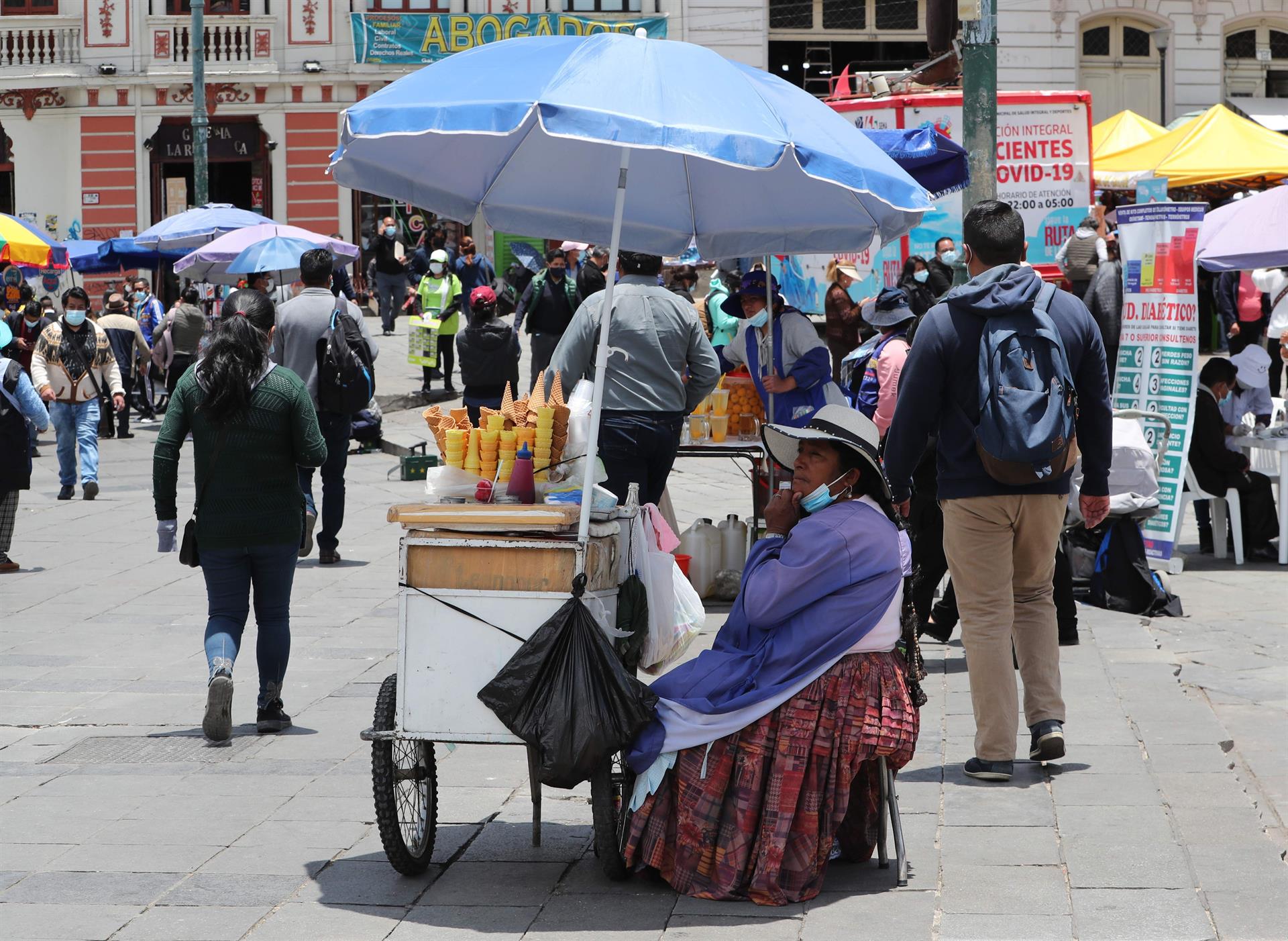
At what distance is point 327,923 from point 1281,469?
307 inches

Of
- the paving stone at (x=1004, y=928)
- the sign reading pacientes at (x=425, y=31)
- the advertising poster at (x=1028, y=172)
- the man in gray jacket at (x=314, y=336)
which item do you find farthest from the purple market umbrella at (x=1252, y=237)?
the sign reading pacientes at (x=425, y=31)

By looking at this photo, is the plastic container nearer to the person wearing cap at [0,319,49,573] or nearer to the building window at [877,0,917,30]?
the person wearing cap at [0,319,49,573]

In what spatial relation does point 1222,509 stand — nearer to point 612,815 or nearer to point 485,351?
point 485,351

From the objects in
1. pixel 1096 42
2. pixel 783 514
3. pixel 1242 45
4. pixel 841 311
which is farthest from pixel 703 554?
pixel 1242 45

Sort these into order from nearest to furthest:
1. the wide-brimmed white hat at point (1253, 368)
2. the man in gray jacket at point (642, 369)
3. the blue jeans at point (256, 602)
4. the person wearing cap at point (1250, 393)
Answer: the blue jeans at point (256, 602) → the man in gray jacket at point (642, 369) → the person wearing cap at point (1250, 393) → the wide-brimmed white hat at point (1253, 368)

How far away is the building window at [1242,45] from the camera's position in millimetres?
33625

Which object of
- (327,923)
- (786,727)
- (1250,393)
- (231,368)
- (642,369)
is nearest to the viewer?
(327,923)

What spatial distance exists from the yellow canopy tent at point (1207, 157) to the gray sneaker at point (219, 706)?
18154mm

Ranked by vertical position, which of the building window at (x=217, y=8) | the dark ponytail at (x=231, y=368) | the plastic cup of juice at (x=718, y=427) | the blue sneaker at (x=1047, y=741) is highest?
the building window at (x=217, y=8)

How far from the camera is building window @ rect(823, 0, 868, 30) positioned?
3469 centimetres

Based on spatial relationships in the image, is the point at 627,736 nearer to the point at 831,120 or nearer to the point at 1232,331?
the point at 831,120

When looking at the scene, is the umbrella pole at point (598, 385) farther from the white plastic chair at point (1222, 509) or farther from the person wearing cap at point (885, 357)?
the white plastic chair at point (1222, 509)

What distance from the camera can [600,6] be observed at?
3328 cm

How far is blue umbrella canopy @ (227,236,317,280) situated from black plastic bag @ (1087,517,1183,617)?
7596 millimetres
